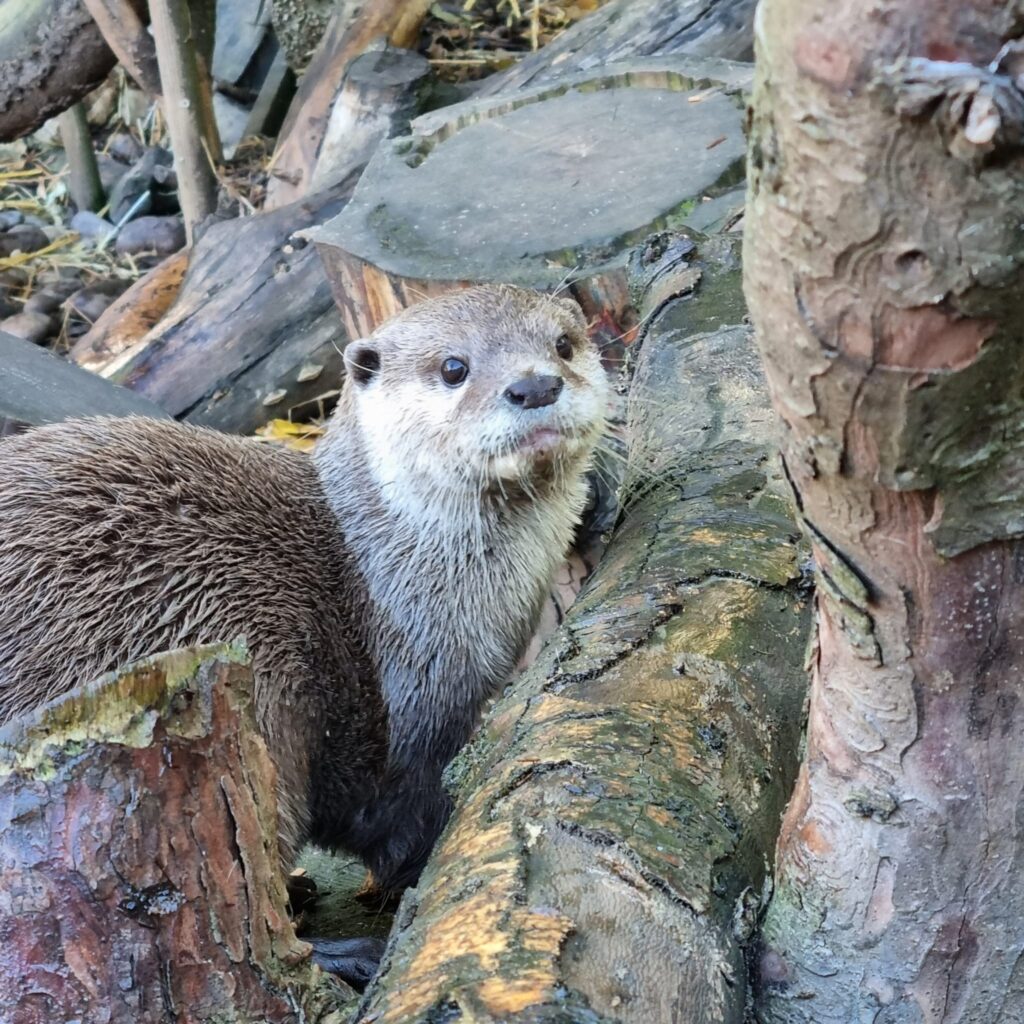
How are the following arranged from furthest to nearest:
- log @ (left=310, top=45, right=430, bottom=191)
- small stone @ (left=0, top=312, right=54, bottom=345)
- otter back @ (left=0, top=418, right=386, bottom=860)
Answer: small stone @ (left=0, top=312, right=54, bottom=345) < log @ (left=310, top=45, right=430, bottom=191) < otter back @ (left=0, top=418, right=386, bottom=860)

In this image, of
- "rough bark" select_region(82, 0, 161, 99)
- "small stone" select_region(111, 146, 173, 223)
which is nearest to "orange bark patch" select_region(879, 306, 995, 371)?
"rough bark" select_region(82, 0, 161, 99)

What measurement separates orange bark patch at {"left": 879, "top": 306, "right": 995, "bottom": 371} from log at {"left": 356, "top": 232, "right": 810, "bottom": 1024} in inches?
22.8

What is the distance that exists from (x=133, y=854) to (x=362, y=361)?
135 cm

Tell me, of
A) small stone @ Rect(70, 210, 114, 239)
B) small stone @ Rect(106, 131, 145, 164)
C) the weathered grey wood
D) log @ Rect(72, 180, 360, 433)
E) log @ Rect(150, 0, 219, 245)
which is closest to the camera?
the weathered grey wood

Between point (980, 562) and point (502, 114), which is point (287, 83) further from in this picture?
point (980, 562)

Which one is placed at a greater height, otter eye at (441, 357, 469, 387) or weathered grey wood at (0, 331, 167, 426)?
otter eye at (441, 357, 469, 387)

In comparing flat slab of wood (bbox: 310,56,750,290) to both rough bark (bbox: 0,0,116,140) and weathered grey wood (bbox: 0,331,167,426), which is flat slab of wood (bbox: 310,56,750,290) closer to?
weathered grey wood (bbox: 0,331,167,426)

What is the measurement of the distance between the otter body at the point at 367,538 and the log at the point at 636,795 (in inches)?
12.2

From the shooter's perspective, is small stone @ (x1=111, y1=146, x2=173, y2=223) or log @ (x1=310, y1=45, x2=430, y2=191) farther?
small stone @ (x1=111, y1=146, x2=173, y2=223)

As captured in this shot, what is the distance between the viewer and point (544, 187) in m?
3.16

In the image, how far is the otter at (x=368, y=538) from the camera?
1.99m

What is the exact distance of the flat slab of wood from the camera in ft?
9.60

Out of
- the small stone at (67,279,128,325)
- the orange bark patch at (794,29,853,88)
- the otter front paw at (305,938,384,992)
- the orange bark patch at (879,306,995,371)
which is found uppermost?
the orange bark patch at (794,29,853,88)

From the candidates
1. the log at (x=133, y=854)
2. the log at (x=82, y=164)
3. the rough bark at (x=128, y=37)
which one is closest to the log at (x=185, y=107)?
the rough bark at (x=128, y=37)
